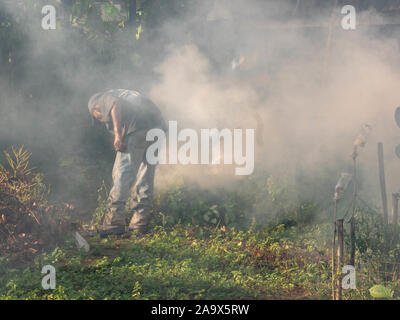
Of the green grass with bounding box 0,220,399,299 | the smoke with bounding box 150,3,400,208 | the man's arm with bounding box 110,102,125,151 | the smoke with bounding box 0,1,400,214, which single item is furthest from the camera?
the smoke with bounding box 150,3,400,208

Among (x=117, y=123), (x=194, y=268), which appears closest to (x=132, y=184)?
(x=117, y=123)

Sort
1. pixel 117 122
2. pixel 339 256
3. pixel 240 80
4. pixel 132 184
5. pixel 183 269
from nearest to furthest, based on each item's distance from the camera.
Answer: pixel 339 256
pixel 183 269
pixel 117 122
pixel 132 184
pixel 240 80

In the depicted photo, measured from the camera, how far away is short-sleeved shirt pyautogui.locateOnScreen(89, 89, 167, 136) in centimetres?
638

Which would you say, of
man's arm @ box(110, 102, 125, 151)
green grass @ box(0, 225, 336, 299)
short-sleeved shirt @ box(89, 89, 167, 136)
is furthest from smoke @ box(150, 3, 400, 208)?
green grass @ box(0, 225, 336, 299)

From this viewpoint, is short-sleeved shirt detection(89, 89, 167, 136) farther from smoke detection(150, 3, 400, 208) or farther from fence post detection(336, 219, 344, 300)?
fence post detection(336, 219, 344, 300)

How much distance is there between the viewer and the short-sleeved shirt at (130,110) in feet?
20.9

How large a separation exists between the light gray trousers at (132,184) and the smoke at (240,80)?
181 centimetres

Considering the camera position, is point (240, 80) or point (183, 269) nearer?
point (183, 269)

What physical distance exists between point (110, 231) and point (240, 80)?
14.3 ft

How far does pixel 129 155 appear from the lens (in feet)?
21.0

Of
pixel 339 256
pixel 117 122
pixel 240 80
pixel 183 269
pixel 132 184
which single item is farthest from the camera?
pixel 240 80

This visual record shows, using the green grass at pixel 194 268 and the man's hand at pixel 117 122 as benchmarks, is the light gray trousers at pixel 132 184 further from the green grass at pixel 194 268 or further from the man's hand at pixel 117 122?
the green grass at pixel 194 268

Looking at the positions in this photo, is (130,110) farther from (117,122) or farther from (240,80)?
(240,80)
